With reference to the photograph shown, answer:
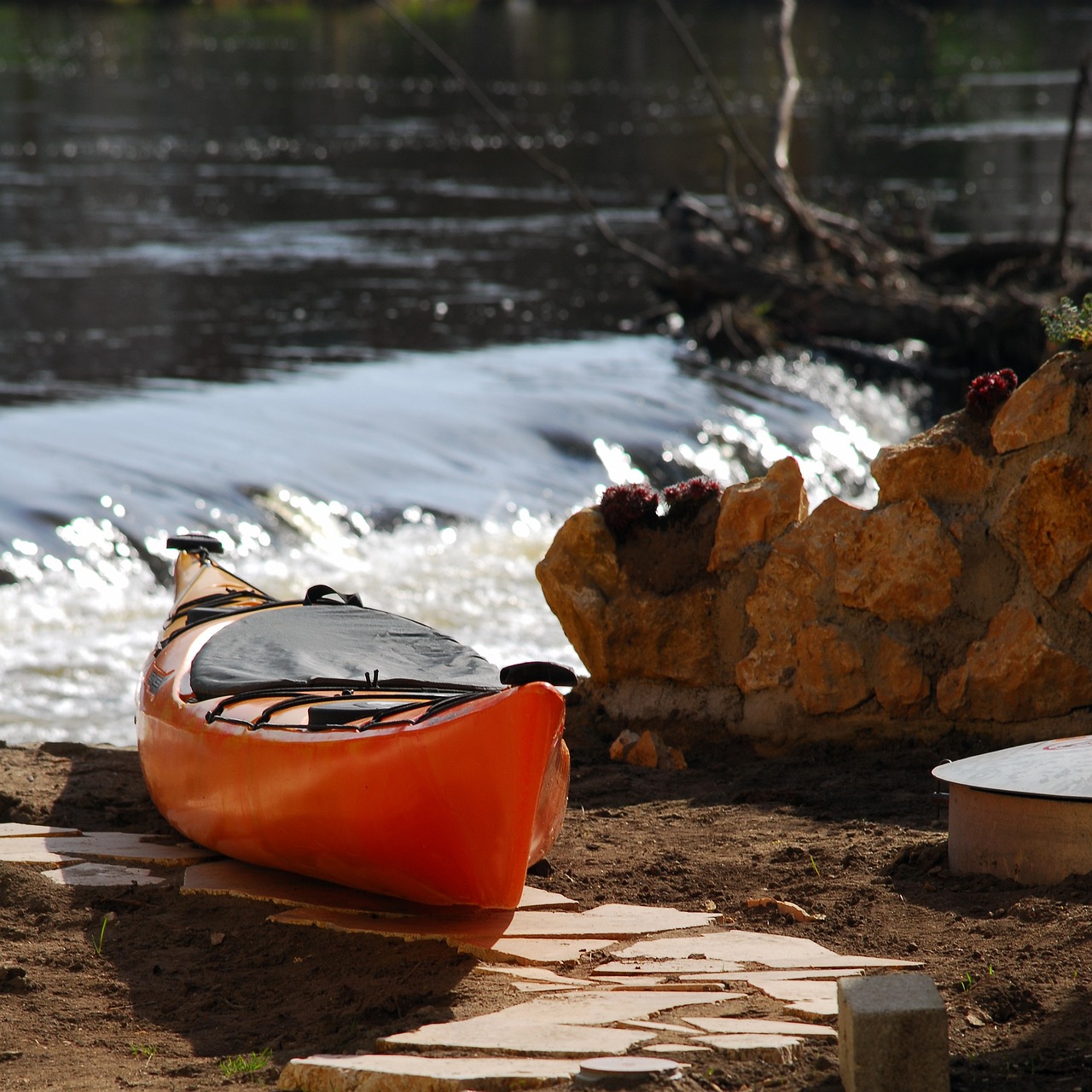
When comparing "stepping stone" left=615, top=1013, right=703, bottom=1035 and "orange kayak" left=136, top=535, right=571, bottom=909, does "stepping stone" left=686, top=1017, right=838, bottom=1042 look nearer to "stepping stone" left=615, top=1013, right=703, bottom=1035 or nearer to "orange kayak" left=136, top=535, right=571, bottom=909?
"stepping stone" left=615, top=1013, right=703, bottom=1035

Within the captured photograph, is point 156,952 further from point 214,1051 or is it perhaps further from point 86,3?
point 86,3

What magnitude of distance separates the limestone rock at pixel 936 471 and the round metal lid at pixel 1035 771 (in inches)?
61.2

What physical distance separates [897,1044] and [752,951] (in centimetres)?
99

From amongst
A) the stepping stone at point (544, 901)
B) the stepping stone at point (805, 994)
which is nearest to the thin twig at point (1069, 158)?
the stepping stone at point (544, 901)

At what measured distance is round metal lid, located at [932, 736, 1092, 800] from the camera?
3949mm

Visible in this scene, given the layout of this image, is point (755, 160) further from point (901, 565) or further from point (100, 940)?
point (100, 940)

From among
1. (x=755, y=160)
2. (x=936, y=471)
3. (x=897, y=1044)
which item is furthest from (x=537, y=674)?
(x=755, y=160)

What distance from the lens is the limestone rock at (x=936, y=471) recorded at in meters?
5.66

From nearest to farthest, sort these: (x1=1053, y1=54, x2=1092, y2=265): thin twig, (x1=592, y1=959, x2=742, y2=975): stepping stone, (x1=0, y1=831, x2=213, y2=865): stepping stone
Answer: (x1=592, y1=959, x2=742, y2=975): stepping stone, (x1=0, y1=831, x2=213, y2=865): stepping stone, (x1=1053, y1=54, x2=1092, y2=265): thin twig

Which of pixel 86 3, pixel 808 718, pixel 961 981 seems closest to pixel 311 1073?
pixel 961 981

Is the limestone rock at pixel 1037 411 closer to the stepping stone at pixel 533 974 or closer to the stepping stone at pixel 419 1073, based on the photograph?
the stepping stone at pixel 533 974

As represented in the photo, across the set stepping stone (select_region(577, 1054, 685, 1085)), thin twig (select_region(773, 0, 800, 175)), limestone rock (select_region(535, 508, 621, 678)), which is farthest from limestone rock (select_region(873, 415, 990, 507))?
thin twig (select_region(773, 0, 800, 175))

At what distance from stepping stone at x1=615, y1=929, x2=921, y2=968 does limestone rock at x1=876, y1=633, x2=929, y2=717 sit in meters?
1.85

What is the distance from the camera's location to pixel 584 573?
621 cm
